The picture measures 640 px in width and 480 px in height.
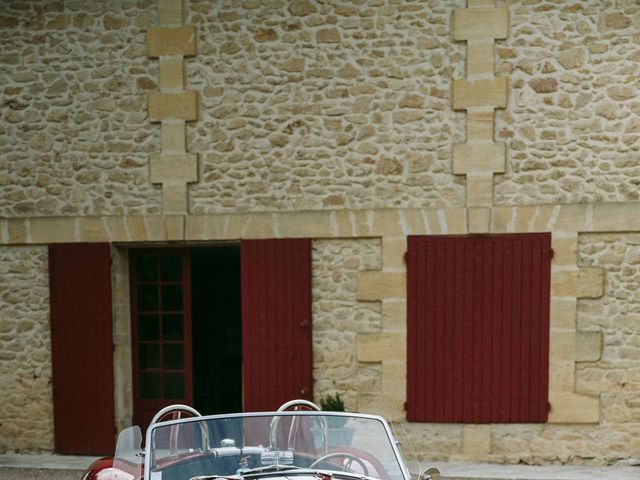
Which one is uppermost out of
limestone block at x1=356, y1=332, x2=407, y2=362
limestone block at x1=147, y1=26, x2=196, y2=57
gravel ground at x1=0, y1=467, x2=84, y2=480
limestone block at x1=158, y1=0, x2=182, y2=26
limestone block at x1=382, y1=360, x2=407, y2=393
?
limestone block at x1=158, y1=0, x2=182, y2=26

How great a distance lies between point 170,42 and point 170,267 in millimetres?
2209

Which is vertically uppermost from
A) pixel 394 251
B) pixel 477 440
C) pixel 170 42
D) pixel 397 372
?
pixel 170 42

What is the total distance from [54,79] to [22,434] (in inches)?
139

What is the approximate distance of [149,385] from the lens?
577 centimetres

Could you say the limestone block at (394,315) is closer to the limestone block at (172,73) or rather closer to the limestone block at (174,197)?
the limestone block at (174,197)

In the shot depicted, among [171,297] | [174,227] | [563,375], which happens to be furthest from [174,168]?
[563,375]

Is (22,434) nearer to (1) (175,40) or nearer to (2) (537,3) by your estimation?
(1) (175,40)

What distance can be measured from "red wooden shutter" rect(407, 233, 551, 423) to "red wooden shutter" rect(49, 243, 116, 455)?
9.62 ft

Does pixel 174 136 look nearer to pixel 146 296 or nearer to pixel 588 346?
pixel 146 296

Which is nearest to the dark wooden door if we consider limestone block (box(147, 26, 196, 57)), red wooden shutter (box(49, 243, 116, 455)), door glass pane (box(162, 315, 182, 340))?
door glass pane (box(162, 315, 182, 340))

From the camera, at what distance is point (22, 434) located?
5.56 metres

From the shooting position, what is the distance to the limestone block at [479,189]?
5.07 m

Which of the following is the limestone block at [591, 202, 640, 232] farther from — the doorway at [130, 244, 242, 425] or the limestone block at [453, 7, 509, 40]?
the doorway at [130, 244, 242, 425]

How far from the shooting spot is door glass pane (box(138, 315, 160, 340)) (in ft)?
18.8
